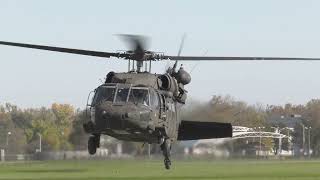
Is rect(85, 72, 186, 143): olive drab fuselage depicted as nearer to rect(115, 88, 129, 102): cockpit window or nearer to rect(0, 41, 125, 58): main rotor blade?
rect(115, 88, 129, 102): cockpit window

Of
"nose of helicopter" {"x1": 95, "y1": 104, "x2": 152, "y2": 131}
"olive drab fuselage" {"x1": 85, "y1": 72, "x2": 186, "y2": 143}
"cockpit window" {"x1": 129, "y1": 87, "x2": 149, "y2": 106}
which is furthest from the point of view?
"cockpit window" {"x1": 129, "y1": 87, "x2": 149, "y2": 106}

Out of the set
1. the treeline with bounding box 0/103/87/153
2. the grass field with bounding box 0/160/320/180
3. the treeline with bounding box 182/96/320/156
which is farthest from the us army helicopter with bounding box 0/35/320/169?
the treeline with bounding box 0/103/87/153

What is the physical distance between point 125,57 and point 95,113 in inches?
163

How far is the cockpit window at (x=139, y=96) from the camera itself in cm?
3100

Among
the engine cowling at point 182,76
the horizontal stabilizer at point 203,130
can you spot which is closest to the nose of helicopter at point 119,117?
the engine cowling at point 182,76

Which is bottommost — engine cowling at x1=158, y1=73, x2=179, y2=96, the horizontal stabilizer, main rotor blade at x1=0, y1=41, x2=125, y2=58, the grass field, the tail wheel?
the grass field

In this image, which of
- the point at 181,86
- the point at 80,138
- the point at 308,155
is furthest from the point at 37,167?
the point at 308,155

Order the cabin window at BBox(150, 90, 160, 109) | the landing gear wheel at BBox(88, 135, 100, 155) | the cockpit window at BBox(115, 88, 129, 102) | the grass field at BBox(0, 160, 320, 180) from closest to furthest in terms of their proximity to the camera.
A: the cockpit window at BBox(115, 88, 129, 102), the cabin window at BBox(150, 90, 160, 109), the landing gear wheel at BBox(88, 135, 100, 155), the grass field at BBox(0, 160, 320, 180)

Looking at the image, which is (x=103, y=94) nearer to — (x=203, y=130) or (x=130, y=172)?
(x=203, y=130)

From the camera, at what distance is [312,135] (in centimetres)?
10438

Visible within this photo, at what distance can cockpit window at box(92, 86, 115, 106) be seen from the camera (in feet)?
101

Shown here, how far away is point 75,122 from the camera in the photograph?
4241cm

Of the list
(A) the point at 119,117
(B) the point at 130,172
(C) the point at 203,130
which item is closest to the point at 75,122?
(C) the point at 203,130

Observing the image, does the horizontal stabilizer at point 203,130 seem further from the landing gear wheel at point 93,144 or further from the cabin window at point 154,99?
the landing gear wheel at point 93,144
